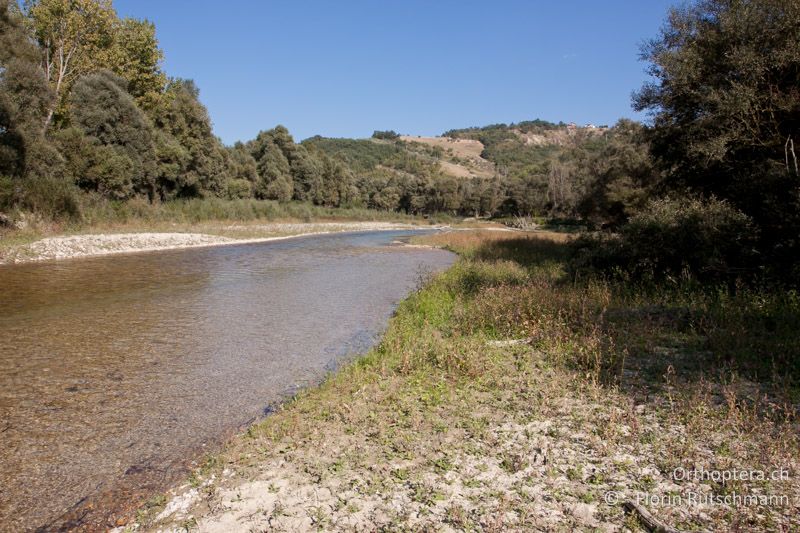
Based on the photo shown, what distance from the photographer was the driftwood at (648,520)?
147 inches

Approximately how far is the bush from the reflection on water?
8.46 meters

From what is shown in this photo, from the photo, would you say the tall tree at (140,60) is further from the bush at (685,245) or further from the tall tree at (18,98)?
the bush at (685,245)

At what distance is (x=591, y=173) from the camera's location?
72.6 metres

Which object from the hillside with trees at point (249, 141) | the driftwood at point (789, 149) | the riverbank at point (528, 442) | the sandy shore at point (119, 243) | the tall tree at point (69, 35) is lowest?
the riverbank at point (528, 442)

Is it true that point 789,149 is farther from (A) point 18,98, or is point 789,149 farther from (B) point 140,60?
(B) point 140,60

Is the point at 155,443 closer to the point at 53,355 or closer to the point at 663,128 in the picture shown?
the point at 53,355

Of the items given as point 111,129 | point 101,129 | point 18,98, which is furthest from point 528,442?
point 101,129

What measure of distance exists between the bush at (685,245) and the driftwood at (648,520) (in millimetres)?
11160

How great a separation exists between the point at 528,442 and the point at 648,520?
1.73 metres

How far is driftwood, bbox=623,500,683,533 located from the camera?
3.73 metres

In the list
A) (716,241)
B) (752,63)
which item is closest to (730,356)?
(716,241)

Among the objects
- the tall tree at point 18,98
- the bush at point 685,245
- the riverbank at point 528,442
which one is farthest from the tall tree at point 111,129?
the riverbank at point 528,442

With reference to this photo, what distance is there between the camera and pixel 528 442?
5520 mm

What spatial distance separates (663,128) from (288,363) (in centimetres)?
1663
